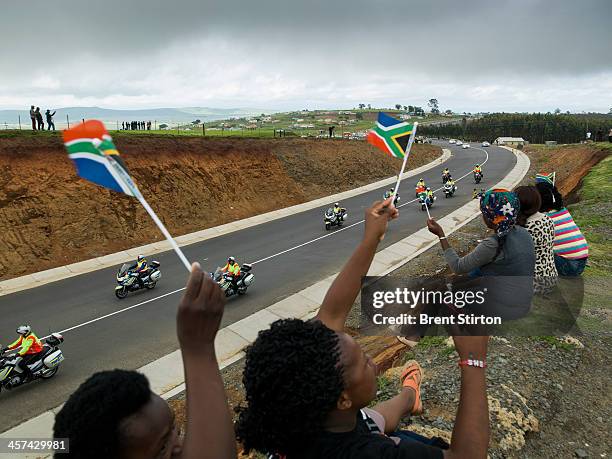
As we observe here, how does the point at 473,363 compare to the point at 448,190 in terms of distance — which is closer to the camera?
the point at 473,363

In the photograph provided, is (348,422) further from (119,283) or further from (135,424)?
(119,283)

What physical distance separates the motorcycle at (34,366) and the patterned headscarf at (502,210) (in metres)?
8.75

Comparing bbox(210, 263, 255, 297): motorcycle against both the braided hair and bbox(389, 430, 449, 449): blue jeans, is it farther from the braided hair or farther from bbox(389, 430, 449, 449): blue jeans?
the braided hair

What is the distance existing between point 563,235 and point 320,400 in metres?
5.54

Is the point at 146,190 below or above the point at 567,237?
below

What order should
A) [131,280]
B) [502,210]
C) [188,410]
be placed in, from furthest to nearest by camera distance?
[131,280]
[502,210]
[188,410]

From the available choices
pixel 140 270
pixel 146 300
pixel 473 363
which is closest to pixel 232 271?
pixel 146 300

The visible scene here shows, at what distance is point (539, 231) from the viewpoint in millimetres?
4730

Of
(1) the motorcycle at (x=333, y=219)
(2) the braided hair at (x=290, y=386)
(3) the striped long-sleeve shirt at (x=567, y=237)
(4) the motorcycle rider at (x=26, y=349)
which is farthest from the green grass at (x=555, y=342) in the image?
(1) the motorcycle at (x=333, y=219)

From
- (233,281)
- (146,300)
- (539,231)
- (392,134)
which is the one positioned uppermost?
(392,134)

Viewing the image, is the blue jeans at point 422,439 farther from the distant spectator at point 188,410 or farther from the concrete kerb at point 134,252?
the concrete kerb at point 134,252

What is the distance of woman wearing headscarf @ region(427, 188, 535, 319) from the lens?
12.1ft

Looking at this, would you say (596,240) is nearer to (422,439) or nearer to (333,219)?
(422,439)

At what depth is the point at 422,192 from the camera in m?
23.6
